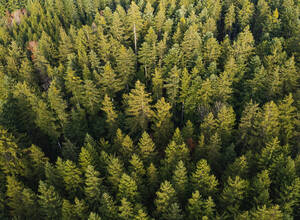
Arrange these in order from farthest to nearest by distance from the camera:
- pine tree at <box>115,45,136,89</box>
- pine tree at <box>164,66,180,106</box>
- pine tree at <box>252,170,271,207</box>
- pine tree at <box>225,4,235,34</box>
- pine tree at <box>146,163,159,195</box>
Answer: pine tree at <box>225,4,235,34</box>
pine tree at <box>115,45,136,89</box>
pine tree at <box>164,66,180,106</box>
pine tree at <box>146,163,159,195</box>
pine tree at <box>252,170,271,207</box>

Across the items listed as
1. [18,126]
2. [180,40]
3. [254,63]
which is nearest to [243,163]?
[254,63]

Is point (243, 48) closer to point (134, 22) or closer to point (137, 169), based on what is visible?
point (134, 22)

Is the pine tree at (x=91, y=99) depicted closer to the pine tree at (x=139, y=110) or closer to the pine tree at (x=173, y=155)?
the pine tree at (x=139, y=110)

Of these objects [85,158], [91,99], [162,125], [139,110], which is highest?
[91,99]

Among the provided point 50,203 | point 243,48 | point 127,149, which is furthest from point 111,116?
point 243,48

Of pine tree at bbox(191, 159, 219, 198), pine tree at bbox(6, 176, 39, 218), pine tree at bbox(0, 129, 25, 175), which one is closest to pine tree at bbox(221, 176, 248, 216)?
pine tree at bbox(191, 159, 219, 198)

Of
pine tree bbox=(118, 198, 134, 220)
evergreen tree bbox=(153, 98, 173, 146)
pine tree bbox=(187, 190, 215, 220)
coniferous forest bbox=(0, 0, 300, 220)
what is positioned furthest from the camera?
evergreen tree bbox=(153, 98, 173, 146)

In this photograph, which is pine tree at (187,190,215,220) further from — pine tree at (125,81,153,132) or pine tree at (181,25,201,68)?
pine tree at (181,25,201,68)

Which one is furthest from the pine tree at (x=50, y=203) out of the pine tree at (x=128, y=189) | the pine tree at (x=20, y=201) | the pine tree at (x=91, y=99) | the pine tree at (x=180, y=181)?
the pine tree at (x=91, y=99)

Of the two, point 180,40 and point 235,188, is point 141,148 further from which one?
point 180,40
